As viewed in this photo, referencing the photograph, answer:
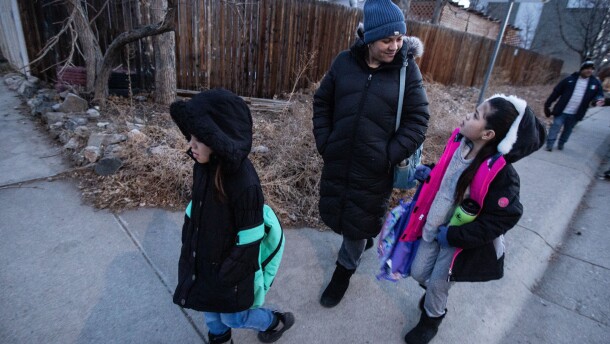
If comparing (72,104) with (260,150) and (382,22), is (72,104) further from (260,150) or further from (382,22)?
(382,22)

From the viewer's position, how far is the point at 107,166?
11.0 feet

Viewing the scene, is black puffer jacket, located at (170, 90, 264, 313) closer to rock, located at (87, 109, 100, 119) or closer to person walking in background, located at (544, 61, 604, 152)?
rock, located at (87, 109, 100, 119)

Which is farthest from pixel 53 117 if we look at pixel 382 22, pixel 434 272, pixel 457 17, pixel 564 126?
pixel 457 17

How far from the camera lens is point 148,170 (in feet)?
11.2

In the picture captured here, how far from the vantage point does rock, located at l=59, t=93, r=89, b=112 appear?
14.8 feet

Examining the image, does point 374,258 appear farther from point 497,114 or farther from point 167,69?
point 167,69

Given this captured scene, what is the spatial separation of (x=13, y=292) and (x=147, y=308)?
2.72ft

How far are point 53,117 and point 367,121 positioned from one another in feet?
13.9

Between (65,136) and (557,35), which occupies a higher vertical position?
(557,35)

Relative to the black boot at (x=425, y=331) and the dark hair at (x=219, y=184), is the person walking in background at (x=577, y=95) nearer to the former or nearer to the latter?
the black boot at (x=425, y=331)

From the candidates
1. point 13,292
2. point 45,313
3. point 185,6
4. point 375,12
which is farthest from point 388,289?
point 185,6

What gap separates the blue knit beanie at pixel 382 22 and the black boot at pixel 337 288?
148 centimetres

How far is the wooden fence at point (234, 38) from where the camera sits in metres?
5.42

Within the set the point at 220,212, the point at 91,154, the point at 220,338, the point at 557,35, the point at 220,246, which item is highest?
the point at 557,35
